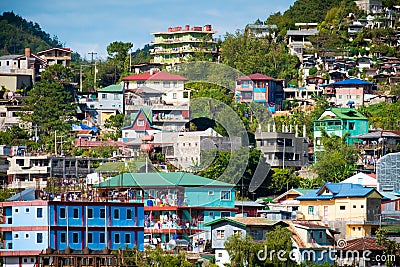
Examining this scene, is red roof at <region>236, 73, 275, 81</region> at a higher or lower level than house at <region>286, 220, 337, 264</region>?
higher

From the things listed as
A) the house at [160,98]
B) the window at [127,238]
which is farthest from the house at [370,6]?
the window at [127,238]

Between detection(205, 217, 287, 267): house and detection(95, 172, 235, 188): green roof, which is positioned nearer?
detection(205, 217, 287, 267): house

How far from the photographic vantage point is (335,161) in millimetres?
44375

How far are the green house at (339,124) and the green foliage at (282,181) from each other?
4.05m

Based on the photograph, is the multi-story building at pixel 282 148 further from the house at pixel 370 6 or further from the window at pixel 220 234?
the house at pixel 370 6

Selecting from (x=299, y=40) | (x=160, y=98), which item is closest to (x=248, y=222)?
(x=160, y=98)

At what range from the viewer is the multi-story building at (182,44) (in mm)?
63469

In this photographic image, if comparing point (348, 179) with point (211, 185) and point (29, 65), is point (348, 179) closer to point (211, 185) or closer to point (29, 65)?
point (211, 185)

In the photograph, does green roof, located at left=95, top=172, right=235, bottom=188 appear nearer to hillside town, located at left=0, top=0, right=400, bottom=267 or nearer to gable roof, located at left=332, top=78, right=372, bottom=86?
hillside town, located at left=0, top=0, right=400, bottom=267

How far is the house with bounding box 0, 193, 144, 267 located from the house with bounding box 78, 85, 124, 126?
24.6 metres

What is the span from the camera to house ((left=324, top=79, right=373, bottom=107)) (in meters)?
55.2

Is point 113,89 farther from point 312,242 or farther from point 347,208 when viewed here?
point 312,242

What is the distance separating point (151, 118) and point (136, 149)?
4.03m

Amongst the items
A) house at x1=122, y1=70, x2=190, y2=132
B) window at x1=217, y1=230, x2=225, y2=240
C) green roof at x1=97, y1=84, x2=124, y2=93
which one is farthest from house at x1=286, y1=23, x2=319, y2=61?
window at x1=217, y1=230, x2=225, y2=240
